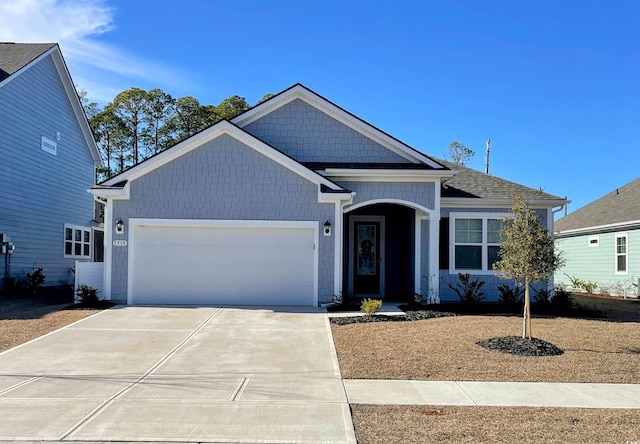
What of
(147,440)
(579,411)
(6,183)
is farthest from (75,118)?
(579,411)

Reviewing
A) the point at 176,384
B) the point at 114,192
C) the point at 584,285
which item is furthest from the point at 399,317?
the point at 584,285

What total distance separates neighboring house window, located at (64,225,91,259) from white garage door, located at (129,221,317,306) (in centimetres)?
952

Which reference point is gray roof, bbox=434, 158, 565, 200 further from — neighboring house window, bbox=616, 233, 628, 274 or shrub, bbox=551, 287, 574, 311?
neighboring house window, bbox=616, 233, 628, 274

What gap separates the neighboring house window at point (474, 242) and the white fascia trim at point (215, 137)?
159 inches

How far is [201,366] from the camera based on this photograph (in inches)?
302

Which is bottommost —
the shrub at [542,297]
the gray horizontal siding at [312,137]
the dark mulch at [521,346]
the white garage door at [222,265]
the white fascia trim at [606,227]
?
the dark mulch at [521,346]

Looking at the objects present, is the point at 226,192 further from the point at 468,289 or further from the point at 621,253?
the point at 621,253

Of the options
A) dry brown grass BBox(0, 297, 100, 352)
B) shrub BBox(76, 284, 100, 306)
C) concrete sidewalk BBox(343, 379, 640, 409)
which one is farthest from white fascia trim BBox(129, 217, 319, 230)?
concrete sidewalk BBox(343, 379, 640, 409)

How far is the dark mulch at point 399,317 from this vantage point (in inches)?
452

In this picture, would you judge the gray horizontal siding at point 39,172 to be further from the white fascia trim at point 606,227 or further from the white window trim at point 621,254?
the white window trim at point 621,254

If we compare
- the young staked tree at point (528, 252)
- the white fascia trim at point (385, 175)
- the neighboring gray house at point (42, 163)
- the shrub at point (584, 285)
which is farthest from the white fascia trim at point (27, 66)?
the shrub at point (584, 285)

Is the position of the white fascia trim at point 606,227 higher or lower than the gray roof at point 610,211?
lower

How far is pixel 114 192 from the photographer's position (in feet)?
44.3

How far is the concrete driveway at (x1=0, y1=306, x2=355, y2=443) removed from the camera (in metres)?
5.14
